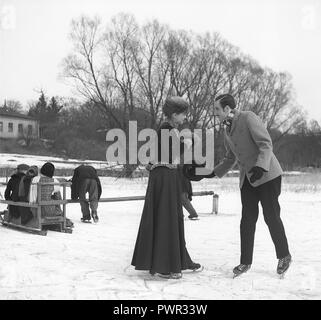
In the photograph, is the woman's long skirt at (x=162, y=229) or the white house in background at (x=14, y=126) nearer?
the woman's long skirt at (x=162, y=229)

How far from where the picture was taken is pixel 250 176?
4848 mm

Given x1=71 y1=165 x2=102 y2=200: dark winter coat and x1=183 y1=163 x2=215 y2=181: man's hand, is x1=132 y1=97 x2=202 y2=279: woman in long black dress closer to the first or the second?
x1=183 y1=163 x2=215 y2=181: man's hand

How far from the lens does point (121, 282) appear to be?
475 cm

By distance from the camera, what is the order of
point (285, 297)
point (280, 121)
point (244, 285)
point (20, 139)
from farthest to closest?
point (280, 121), point (20, 139), point (244, 285), point (285, 297)

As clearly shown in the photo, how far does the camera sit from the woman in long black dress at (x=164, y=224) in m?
4.90

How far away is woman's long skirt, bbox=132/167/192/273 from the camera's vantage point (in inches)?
193

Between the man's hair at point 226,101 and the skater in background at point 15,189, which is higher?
the man's hair at point 226,101

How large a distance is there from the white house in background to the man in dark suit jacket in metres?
53.8

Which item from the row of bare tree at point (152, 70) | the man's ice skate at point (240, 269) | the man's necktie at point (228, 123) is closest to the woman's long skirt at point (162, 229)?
the man's ice skate at point (240, 269)

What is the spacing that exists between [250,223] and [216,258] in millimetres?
1295

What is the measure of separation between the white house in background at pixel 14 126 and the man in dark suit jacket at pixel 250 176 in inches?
2120

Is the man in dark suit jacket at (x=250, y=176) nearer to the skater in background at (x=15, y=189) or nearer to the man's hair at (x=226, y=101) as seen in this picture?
the man's hair at (x=226, y=101)

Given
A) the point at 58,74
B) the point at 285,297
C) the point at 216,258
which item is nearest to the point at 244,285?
the point at 285,297
